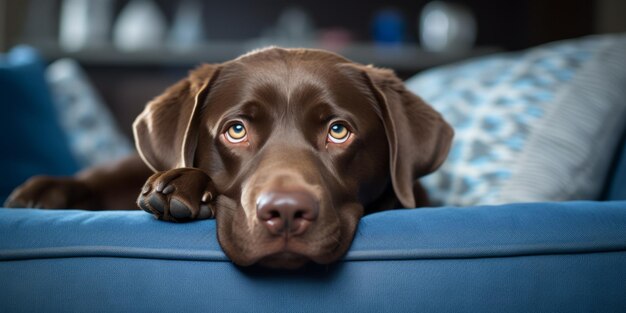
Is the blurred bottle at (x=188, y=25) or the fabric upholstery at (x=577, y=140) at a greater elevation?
the fabric upholstery at (x=577, y=140)

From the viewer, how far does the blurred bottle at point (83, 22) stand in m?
6.04

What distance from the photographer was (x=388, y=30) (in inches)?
247

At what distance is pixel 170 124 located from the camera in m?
2.02

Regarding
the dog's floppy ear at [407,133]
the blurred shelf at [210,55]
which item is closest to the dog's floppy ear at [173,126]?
the dog's floppy ear at [407,133]

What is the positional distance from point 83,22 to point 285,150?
16.7ft

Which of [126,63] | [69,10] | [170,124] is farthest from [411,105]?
[69,10]

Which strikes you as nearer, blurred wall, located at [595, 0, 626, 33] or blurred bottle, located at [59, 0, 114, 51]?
blurred wall, located at [595, 0, 626, 33]

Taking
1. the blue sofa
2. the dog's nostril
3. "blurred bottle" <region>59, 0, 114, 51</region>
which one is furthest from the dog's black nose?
"blurred bottle" <region>59, 0, 114, 51</region>

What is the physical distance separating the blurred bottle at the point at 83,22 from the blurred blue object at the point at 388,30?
2963 millimetres

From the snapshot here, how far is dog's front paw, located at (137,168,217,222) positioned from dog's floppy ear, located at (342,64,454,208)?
68 centimetres

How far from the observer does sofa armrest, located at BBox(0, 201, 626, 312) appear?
146 cm

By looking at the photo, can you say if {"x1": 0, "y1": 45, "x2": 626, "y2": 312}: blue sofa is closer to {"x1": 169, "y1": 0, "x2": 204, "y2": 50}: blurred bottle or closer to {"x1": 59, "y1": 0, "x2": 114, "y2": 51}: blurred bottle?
{"x1": 59, "y1": 0, "x2": 114, "y2": 51}: blurred bottle

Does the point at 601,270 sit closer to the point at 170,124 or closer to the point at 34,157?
the point at 170,124

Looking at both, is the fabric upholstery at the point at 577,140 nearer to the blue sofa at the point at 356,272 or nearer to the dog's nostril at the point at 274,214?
the blue sofa at the point at 356,272
